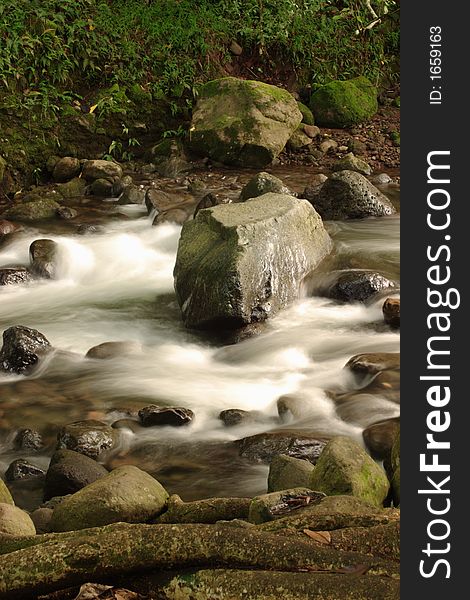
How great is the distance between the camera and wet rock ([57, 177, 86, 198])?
487 inches

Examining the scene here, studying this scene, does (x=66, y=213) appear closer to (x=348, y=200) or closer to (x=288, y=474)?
(x=348, y=200)

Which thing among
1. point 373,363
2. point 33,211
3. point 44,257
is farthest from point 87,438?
point 33,211

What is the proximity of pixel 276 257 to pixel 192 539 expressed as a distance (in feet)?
18.4

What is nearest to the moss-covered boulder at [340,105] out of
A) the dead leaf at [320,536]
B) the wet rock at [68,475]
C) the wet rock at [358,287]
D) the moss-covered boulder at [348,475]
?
the wet rock at [358,287]

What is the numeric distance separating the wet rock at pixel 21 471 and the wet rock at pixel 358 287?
3.89 meters

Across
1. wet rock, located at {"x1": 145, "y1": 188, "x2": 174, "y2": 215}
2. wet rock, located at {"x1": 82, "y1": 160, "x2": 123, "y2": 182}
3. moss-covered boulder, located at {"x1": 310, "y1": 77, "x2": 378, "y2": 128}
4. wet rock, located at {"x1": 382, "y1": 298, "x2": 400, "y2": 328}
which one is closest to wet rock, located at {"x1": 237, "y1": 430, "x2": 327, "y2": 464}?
wet rock, located at {"x1": 382, "y1": 298, "x2": 400, "y2": 328}

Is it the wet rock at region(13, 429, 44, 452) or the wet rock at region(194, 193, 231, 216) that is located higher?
the wet rock at region(194, 193, 231, 216)

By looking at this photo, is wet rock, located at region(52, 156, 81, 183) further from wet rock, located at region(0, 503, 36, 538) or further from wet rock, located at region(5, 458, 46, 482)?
wet rock, located at region(0, 503, 36, 538)

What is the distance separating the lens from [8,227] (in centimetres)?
1094

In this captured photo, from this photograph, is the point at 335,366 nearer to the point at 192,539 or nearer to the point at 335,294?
the point at 335,294

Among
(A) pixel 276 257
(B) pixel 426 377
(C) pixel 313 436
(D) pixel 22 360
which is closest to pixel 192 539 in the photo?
(B) pixel 426 377

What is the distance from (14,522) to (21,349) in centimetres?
360

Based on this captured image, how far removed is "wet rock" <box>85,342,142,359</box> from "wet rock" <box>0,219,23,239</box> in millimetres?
3729

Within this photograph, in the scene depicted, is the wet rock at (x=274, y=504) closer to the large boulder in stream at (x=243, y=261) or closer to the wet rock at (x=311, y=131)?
the large boulder in stream at (x=243, y=261)
